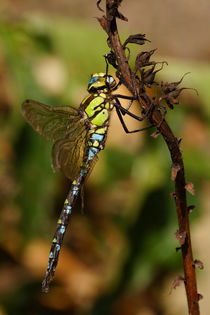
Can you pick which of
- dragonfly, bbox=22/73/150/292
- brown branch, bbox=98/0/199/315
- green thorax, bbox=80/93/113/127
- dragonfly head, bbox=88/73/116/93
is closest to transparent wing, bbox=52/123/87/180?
dragonfly, bbox=22/73/150/292

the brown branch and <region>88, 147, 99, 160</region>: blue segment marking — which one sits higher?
<region>88, 147, 99, 160</region>: blue segment marking

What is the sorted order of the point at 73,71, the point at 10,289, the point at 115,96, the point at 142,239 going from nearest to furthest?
the point at 115,96, the point at 142,239, the point at 10,289, the point at 73,71

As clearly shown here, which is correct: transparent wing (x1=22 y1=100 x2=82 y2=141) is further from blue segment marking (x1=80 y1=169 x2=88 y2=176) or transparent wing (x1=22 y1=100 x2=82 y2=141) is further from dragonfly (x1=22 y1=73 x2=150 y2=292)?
blue segment marking (x1=80 y1=169 x2=88 y2=176)

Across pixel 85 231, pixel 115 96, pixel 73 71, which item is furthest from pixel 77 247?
pixel 115 96

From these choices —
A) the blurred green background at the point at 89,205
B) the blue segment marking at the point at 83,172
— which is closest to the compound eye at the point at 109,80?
the blue segment marking at the point at 83,172

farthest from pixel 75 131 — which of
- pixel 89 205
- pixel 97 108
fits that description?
pixel 89 205

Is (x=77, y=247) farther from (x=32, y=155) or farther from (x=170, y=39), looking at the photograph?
(x=170, y=39)

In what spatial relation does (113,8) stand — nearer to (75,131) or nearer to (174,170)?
(174,170)

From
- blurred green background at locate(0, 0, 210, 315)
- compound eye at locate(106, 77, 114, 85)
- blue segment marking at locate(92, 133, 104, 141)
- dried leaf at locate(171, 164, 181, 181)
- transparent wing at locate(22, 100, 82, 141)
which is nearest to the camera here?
dried leaf at locate(171, 164, 181, 181)
